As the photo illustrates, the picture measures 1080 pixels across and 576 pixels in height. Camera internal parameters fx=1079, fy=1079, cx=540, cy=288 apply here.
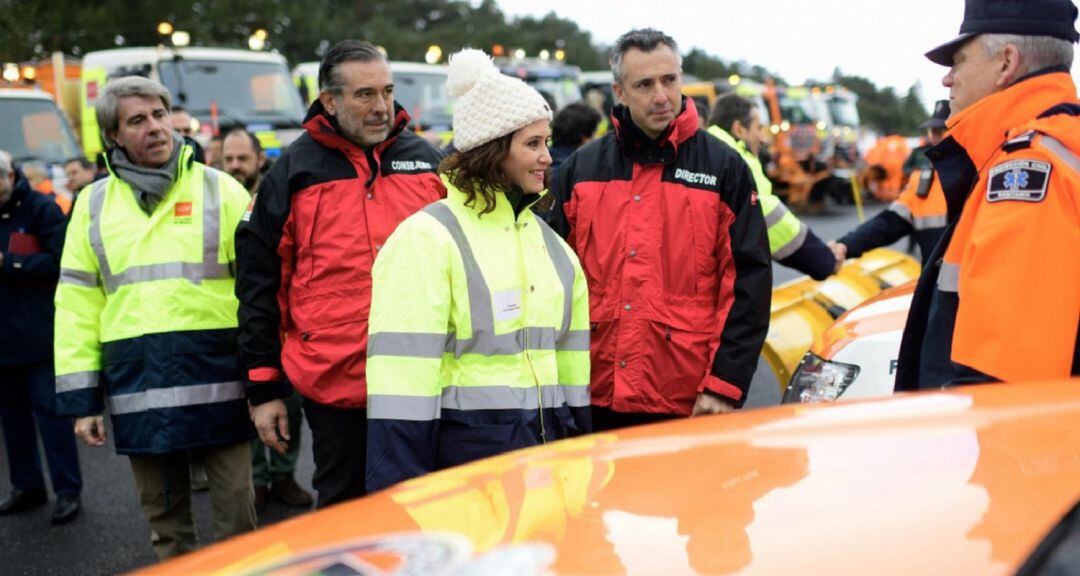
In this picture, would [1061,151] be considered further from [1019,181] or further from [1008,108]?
[1008,108]

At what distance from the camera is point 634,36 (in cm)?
376

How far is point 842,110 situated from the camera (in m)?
33.7

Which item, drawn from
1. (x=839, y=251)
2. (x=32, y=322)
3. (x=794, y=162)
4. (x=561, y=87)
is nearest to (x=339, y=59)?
(x=839, y=251)

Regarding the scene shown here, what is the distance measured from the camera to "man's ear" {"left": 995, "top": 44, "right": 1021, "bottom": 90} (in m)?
2.69

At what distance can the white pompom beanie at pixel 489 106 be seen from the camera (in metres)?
2.88

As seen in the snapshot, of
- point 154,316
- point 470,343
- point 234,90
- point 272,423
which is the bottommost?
point 272,423

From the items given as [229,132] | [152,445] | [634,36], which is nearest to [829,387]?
[634,36]

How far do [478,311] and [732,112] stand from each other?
3.99m

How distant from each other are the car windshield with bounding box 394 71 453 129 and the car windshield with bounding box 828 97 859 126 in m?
20.6

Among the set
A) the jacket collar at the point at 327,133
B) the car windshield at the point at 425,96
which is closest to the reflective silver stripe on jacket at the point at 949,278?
the jacket collar at the point at 327,133

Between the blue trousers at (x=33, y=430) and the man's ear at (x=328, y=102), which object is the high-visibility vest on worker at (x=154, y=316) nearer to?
the man's ear at (x=328, y=102)

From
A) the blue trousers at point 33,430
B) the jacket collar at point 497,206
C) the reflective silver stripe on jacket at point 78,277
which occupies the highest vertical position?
the jacket collar at point 497,206

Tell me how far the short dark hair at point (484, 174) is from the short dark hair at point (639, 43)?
983 millimetres

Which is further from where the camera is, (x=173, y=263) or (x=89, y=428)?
(x=89, y=428)
